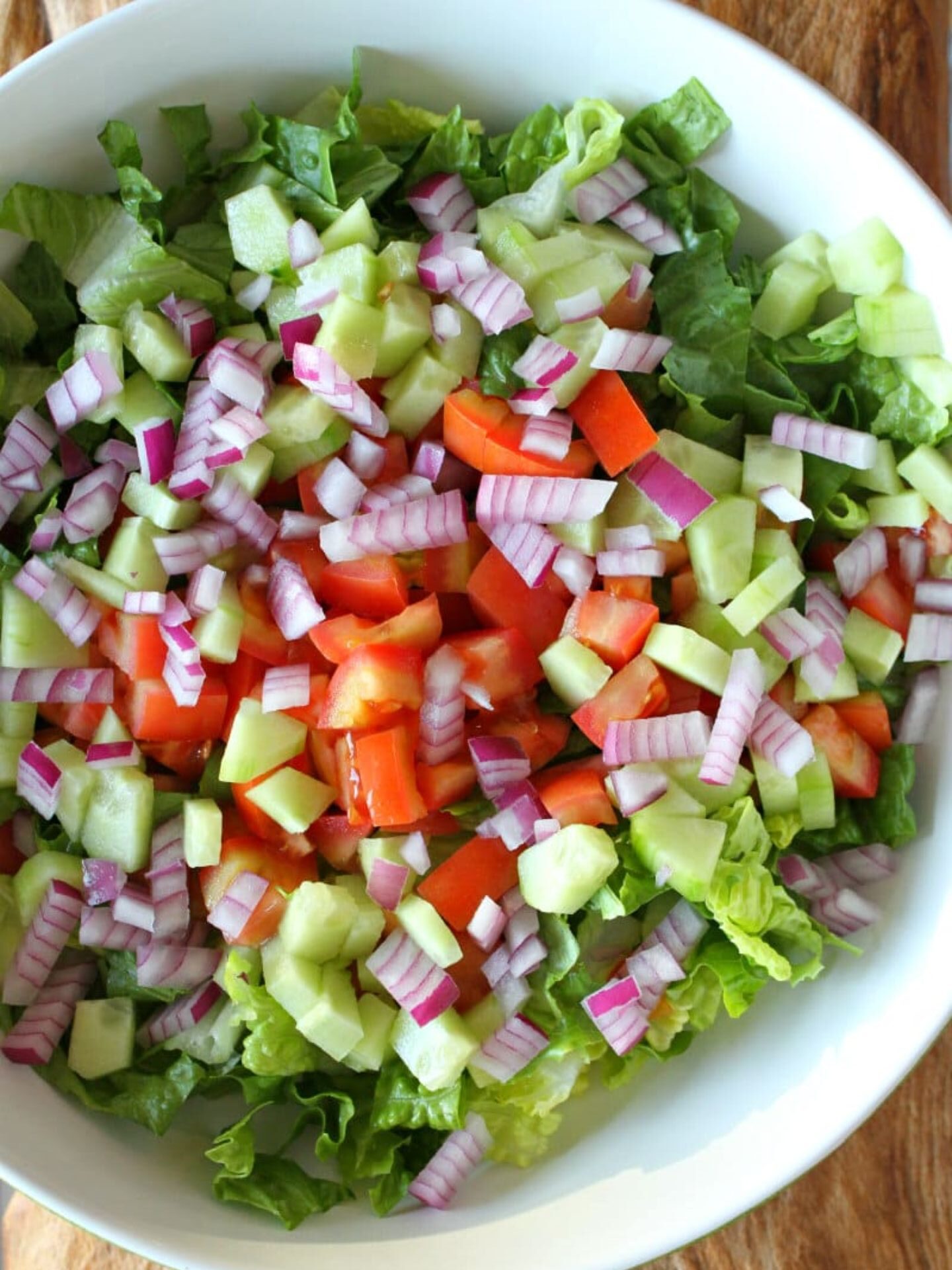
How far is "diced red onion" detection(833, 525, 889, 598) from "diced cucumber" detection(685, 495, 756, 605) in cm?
18

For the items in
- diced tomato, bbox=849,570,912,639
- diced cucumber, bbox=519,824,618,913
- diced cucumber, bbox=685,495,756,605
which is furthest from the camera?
diced tomato, bbox=849,570,912,639

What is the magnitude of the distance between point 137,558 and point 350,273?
552 mm

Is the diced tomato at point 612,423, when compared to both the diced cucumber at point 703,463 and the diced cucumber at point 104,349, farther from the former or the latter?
the diced cucumber at point 104,349

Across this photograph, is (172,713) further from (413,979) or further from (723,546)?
(723,546)

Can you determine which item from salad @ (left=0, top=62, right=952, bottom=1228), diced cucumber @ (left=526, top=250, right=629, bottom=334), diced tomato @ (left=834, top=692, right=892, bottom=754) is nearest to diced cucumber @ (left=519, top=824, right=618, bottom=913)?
salad @ (left=0, top=62, right=952, bottom=1228)

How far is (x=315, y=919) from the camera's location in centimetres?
194

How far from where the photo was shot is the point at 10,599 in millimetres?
2018

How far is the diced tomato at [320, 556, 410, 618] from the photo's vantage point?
2010 mm

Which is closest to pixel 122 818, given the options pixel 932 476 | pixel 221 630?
pixel 221 630

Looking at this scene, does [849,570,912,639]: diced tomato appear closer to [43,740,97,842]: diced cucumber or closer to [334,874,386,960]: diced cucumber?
[334,874,386,960]: diced cucumber

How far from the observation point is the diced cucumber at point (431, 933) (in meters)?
1.97

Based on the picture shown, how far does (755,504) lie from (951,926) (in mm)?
724

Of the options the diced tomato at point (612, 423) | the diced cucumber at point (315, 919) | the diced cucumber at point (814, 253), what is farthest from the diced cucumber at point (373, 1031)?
the diced cucumber at point (814, 253)

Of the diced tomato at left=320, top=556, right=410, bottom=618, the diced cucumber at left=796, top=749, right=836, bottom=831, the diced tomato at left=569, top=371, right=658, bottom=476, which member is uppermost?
the diced tomato at left=569, top=371, right=658, bottom=476
